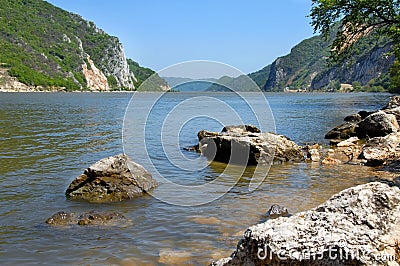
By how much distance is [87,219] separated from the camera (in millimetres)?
9562

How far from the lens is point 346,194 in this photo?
511cm

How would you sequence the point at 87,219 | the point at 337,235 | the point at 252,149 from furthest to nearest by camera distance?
the point at 252,149 < the point at 87,219 < the point at 337,235

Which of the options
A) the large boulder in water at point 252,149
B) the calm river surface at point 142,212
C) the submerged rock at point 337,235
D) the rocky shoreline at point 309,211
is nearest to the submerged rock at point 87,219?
the rocky shoreline at point 309,211

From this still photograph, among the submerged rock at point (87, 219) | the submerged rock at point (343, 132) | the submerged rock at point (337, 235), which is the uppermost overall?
the submerged rock at point (337, 235)

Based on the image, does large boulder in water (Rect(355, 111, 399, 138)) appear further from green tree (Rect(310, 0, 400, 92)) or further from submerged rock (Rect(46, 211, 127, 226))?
submerged rock (Rect(46, 211, 127, 226))

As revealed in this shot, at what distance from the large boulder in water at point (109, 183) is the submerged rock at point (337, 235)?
755 cm

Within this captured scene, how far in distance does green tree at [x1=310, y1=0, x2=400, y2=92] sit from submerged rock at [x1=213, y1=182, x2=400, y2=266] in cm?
2079

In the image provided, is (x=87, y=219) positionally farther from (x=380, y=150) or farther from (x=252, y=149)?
(x=380, y=150)

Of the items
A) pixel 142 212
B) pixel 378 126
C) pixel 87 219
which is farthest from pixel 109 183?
pixel 378 126

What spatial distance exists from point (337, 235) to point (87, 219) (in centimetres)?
687

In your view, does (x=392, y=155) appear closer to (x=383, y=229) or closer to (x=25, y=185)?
(x=383, y=229)

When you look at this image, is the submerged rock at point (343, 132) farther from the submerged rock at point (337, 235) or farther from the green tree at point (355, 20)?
the submerged rock at point (337, 235)

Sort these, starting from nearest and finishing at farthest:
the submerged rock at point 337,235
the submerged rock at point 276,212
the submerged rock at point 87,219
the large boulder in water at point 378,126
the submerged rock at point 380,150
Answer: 1. the submerged rock at point 337,235
2. the submerged rock at point 87,219
3. the submerged rock at point 276,212
4. the submerged rock at point 380,150
5. the large boulder in water at point 378,126

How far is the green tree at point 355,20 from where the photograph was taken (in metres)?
23.8
